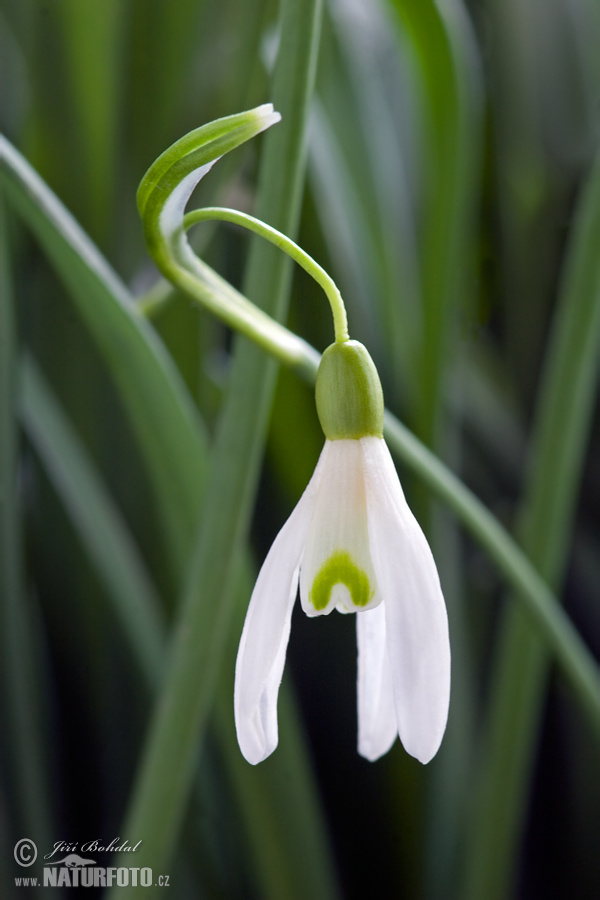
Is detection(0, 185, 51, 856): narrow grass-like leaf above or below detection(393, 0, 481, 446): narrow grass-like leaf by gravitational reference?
below

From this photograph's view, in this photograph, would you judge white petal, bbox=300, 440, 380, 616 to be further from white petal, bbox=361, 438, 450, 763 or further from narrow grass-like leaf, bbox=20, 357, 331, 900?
narrow grass-like leaf, bbox=20, 357, 331, 900

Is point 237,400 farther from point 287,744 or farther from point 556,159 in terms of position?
point 556,159

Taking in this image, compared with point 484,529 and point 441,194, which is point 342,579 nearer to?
point 484,529

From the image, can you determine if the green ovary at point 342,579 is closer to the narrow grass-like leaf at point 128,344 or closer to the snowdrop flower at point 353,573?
the snowdrop flower at point 353,573

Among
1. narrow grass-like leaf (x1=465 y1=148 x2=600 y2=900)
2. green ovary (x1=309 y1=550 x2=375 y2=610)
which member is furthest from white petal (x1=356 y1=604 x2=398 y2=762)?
narrow grass-like leaf (x1=465 y1=148 x2=600 y2=900)

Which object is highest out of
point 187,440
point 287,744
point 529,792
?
point 187,440

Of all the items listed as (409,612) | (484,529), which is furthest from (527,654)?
(409,612)

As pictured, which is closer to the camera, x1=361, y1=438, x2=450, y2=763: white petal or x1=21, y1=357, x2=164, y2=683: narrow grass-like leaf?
x1=361, y1=438, x2=450, y2=763: white petal

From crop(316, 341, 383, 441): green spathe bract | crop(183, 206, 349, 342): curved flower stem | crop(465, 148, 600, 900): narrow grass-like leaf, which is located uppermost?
crop(183, 206, 349, 342): curved flower stem

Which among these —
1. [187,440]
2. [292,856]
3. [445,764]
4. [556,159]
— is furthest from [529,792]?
[556,159]
